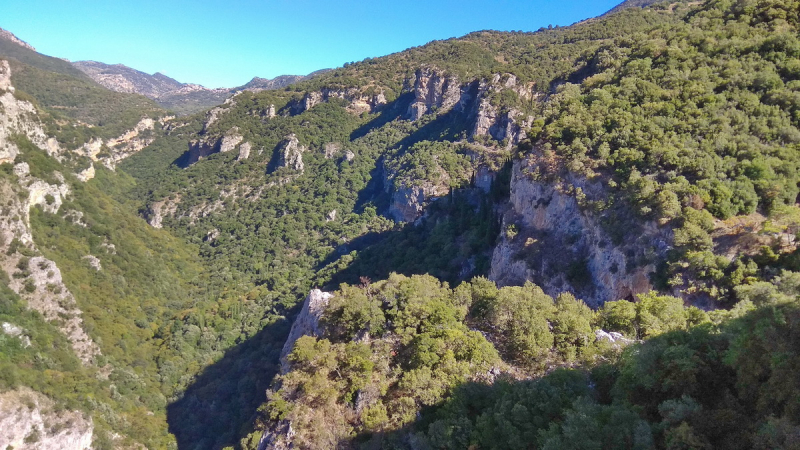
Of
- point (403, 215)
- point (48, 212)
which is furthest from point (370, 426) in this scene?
point (48, 212)

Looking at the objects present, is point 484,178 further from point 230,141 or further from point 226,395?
point 230,141

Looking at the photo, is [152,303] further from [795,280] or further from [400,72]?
[400,72]

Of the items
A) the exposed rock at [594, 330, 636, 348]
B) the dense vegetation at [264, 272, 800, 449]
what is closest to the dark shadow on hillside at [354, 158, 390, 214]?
the dense vegetation at [264, 272, 800, 449]

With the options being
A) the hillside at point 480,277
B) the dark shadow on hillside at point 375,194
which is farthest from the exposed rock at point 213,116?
the dark shadow on hillside at point 375,194

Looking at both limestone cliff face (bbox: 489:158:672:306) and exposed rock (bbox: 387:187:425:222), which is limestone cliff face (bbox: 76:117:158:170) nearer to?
exposed rock (bbox: 387:187:425:222)

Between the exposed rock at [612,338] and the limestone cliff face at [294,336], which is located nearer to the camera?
the limestone cliff face at [294,336]

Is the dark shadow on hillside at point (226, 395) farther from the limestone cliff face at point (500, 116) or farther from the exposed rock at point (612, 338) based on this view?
the limestone cliff face at point (500, 116)
